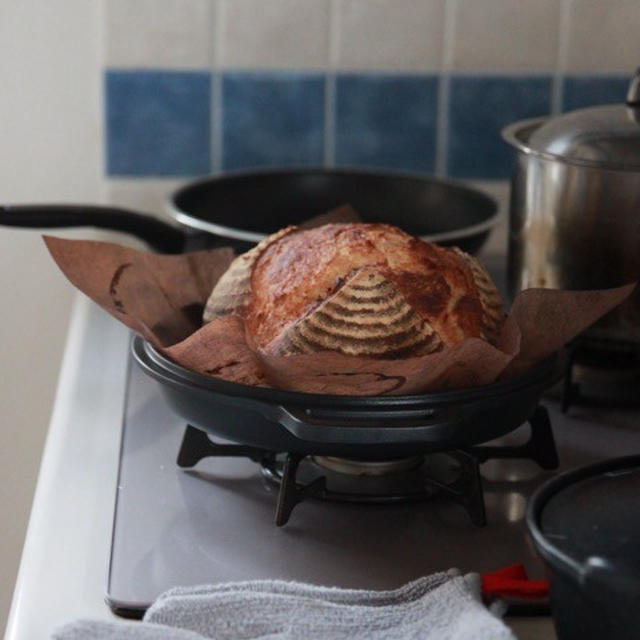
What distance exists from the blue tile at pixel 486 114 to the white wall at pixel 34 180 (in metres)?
0.37

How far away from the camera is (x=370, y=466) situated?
0.86 m

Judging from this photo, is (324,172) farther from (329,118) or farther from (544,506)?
(544,506)

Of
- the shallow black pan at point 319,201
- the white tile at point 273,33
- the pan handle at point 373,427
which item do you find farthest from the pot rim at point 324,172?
the pan handle at point 373,427

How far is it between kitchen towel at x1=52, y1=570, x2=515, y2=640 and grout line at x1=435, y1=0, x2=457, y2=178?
74 cm

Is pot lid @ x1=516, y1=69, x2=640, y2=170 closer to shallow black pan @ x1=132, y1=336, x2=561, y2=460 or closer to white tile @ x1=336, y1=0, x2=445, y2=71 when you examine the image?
shallow black pan @ x1=132, y1=336, x2=561, y2=460

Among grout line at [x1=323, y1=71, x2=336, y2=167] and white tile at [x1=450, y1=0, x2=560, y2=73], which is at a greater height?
white tile at [x1=450, y1=0, x2=560, y2=73]

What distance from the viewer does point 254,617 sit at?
66 centimetres

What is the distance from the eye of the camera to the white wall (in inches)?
53.8

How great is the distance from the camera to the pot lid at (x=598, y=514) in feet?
1.92

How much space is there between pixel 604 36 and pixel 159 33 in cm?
45

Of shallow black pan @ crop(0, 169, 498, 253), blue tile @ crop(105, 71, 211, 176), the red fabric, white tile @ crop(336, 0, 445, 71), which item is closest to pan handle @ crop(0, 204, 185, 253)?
shallow black pan @ crop(0, 169, 498, 253)

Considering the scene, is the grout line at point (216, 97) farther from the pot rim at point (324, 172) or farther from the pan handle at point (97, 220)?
the pan handle at point (97, 220)

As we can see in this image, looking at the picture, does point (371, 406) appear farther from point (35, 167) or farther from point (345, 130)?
point (35, 167)

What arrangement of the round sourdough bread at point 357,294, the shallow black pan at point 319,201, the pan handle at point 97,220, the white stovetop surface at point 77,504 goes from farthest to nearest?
the shallow black pan at point 319,201 → the pan handle at point 97,220 → the round sourdough bread at point 357,294 → the white stovetop surface at point 77,504
